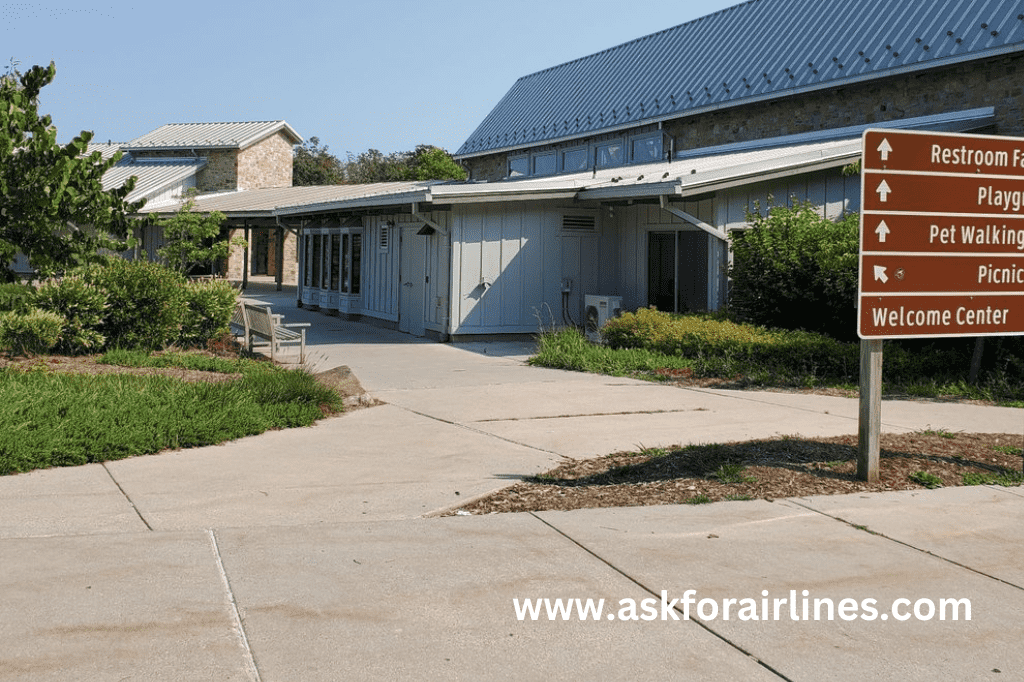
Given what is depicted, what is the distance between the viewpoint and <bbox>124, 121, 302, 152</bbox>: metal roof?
159ft

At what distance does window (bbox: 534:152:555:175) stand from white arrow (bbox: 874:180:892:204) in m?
27.3

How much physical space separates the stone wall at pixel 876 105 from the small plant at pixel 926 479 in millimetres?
15020

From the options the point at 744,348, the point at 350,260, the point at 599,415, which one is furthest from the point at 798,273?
the point at 350,260

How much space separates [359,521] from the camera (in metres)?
6.60

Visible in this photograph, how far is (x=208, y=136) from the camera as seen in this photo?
49.9 m

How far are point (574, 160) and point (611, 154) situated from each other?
1961 millimetres

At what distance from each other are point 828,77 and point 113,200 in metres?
16.3

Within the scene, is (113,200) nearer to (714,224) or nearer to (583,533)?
(714,224)

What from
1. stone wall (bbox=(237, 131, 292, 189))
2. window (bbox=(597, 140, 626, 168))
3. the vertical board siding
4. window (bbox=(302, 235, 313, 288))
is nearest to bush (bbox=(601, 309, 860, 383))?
the vertical board siding

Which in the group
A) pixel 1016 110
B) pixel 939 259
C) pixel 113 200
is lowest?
pixel 939 259

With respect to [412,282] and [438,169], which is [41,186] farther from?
[438,169]

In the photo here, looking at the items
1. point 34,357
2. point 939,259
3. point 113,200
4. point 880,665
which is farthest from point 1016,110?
point 880,665

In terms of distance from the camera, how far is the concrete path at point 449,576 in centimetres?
433

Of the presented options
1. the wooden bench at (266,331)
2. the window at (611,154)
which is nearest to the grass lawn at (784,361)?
the wooden bench at (266,331)
